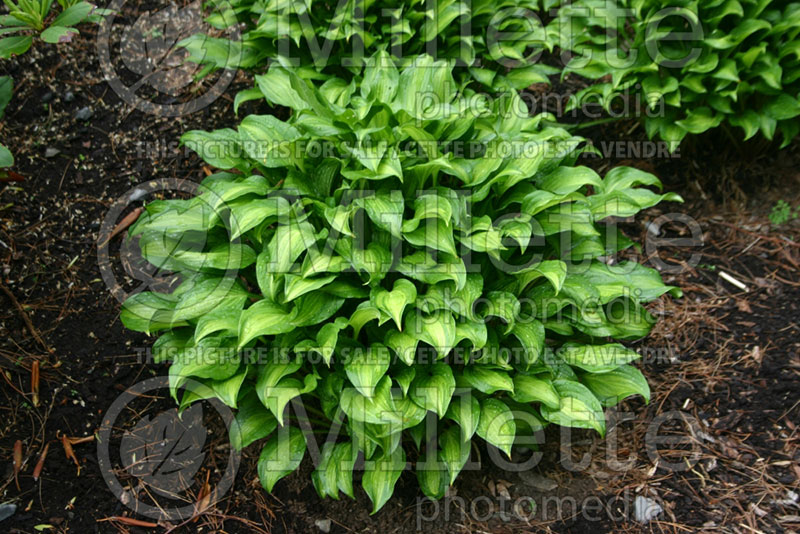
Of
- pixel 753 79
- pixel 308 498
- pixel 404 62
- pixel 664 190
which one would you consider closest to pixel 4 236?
pixel 308 498

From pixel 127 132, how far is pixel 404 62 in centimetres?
160

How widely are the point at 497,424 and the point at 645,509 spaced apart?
81 cm

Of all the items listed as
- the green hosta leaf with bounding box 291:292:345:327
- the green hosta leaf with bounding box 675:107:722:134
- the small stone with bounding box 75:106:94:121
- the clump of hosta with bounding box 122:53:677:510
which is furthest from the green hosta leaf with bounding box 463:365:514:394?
the small stone with bounding box 75:106:94:121

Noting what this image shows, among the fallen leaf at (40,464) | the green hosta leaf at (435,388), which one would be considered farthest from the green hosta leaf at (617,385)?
the fallen leaf at (40,464)

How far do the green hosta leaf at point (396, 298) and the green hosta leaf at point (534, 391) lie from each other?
1.84 feet

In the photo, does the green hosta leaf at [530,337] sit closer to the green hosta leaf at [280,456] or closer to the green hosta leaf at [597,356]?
the green hosta leaf at [597,356]

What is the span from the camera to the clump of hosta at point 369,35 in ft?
11.2

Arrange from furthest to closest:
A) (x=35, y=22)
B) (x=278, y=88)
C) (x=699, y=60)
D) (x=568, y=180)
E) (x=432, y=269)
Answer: (x=699, y=60) < (x=278, y=88) < (x=568, y=180) < (x=432, y=269) < (x=35, y=22)

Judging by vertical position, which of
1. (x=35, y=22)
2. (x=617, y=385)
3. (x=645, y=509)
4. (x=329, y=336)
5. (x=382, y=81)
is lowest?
(x=645, y=509)

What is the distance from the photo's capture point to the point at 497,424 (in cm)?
241

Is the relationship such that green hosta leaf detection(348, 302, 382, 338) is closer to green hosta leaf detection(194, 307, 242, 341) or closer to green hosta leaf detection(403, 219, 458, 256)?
green hosta leaf detection(403, 219, 458, 256)

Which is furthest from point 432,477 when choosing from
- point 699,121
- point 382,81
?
point 699,121

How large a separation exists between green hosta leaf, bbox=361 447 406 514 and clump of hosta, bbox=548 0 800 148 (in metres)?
2.32

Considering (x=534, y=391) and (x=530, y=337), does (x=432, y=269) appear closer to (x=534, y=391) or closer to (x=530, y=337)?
(x=530, y=337)
